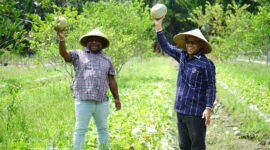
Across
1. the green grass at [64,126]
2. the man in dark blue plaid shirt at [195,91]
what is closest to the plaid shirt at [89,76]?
the green grass at [64,126]

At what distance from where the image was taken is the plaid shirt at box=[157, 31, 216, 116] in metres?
2.89

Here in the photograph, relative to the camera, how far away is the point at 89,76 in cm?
314

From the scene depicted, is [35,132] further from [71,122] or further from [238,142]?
[238,142]

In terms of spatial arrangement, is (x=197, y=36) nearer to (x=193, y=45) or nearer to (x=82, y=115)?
(x=193, y=45)

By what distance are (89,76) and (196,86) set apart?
1.27m

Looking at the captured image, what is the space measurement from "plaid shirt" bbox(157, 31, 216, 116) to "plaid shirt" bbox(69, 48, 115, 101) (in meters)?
0.95

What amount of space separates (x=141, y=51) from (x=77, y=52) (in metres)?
16.3

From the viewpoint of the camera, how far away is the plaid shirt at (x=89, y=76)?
10.2 feet

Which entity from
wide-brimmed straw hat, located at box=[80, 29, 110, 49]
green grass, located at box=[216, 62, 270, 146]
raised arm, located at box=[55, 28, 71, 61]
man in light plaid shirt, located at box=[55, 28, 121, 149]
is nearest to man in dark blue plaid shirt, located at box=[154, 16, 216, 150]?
man in light plaid shirt, located at box=[55, 28, 121, 149]

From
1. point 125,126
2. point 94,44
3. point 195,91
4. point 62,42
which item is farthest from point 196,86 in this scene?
point 125,126

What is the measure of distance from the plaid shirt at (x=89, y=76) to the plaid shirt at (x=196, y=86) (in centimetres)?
95

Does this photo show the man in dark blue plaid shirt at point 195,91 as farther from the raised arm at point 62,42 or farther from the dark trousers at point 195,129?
the raised arm at point 62,42

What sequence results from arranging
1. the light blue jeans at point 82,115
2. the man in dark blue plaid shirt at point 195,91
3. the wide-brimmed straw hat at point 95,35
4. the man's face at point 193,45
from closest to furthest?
the man in dark blue plaid shirt at point 195,91 → the man's face at point 193,45 → the light blue jeans at point 82,115 → the wide-brimmed straw hat at point 95,35

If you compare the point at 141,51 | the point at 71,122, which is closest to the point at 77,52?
the point at 71,122
